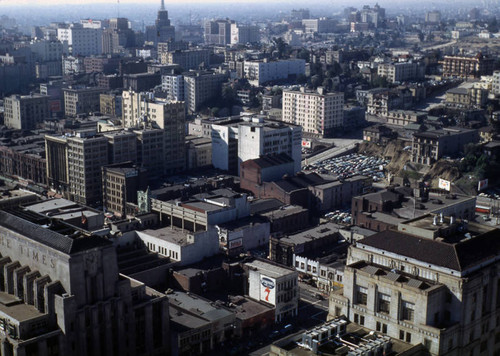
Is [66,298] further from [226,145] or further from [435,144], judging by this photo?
[435,144]

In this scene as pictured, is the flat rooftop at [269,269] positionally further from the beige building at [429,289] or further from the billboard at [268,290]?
the beige building at [429,289]

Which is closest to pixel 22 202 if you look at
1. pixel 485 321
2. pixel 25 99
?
pixel 485 321

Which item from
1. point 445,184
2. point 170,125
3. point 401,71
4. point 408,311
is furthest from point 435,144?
point 408,311

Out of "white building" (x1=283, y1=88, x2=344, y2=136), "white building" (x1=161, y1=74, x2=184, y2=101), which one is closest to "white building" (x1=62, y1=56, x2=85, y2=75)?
"white building" (x1=161, y1=74, x2=184, y2=101)

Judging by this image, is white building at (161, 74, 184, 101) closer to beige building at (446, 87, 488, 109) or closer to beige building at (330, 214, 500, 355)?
beige building at (446, 87, 488, 109)

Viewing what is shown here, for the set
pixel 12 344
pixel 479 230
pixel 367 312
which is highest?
pixel 479 230

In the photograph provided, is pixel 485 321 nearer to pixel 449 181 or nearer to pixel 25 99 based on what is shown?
pixel 449 181
